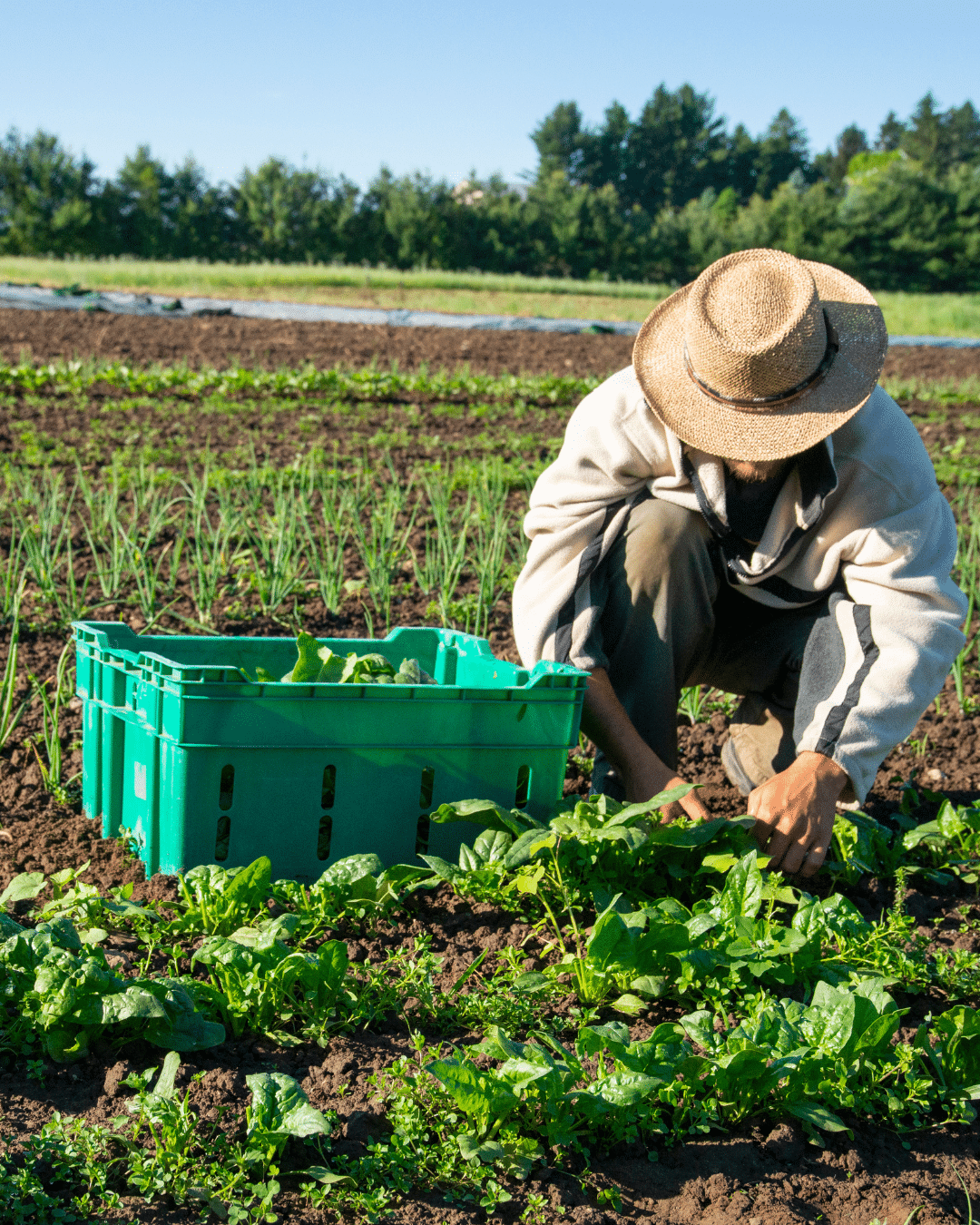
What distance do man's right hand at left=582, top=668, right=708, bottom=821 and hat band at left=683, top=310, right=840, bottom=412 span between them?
560 millimetres

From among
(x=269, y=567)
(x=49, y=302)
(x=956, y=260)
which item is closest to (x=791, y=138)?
(x=956, y=260)

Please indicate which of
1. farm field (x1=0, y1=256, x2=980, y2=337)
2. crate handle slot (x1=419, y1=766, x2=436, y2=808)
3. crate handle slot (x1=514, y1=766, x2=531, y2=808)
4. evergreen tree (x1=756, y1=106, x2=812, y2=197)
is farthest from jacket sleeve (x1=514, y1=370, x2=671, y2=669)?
evergreen tree (x1=756, y1=106, x2=812, y2=197)

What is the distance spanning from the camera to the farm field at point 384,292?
17.4 meters

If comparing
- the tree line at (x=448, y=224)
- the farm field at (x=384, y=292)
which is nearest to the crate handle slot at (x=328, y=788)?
the farm field at (x=384, y=292)

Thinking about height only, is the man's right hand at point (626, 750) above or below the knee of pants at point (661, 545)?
below

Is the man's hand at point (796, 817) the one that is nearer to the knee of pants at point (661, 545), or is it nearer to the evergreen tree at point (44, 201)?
the knee of pants at point (661, 545)

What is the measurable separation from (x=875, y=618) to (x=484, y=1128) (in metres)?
1.16

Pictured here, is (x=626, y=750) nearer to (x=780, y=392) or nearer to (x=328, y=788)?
(x=328, y=788)

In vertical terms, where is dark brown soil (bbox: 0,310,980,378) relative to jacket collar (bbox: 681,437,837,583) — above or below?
above

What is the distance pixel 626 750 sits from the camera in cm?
189

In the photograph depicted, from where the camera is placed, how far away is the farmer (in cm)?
170

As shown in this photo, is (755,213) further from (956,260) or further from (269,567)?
(269,567)

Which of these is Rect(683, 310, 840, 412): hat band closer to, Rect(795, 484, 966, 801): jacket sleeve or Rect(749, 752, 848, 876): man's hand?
Rect(795, 484, 966, 801): jacket sleeve

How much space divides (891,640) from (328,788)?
1.02m
